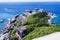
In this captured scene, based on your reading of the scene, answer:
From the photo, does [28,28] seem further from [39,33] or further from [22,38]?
[39,33]

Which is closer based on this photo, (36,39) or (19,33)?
(36,39)

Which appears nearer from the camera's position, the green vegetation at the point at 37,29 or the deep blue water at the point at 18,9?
the green vegetation at the point at 37,29

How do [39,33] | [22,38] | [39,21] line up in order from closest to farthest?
1. [39,33]
2. [22,38]
3. [39,21]

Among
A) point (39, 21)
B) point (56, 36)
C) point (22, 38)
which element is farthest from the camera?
point (39, 21)

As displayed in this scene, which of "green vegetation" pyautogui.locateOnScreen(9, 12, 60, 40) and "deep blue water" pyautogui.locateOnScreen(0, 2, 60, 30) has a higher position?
"green vegetation" pyautogui.locateOnScreen(9, 12, 60, 40)

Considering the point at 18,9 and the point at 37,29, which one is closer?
the point at 37,29

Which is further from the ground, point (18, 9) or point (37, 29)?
point (37, 29)

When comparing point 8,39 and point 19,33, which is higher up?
point 19,33

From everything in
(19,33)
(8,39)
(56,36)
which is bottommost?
(8,39)

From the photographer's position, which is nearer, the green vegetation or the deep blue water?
the green vegetation

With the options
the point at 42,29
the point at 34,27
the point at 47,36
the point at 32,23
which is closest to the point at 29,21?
the point at 32,23

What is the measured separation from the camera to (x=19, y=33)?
69.2 feet

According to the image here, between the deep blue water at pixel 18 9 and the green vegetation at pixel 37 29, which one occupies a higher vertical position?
the green vegetation at pixel 37 29

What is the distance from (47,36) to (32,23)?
228 inches
